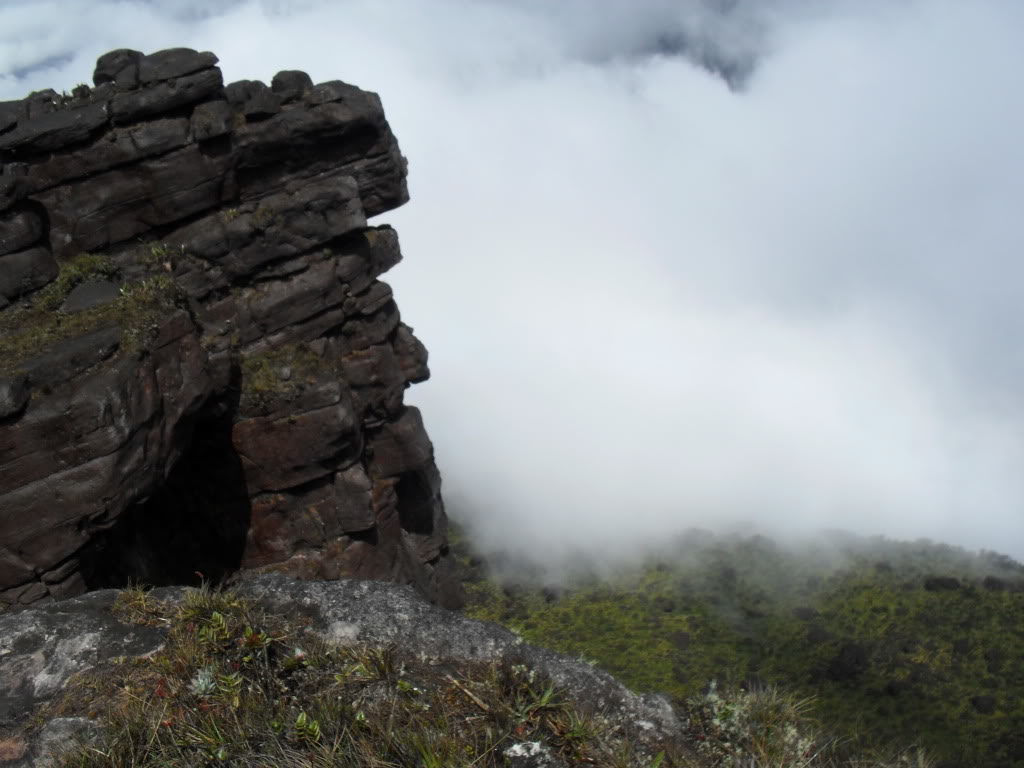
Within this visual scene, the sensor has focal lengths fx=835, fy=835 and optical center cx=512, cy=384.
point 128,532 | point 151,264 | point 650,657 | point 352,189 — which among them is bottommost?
point 650,657

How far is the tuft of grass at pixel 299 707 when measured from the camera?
8.13 m

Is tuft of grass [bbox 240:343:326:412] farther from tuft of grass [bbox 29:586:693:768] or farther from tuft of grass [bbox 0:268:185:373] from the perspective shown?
tuft of grass [bbox 29:586:693:768]

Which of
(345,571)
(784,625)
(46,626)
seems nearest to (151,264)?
(345,571)

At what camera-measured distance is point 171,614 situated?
36.4 feet

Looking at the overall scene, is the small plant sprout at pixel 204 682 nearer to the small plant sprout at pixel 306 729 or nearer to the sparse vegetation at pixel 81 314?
the small plant sprout at pixel 306 729

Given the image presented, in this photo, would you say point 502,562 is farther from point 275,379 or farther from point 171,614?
point 171,614

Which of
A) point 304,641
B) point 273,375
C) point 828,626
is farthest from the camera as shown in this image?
point 828,626

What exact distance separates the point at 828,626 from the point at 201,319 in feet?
140

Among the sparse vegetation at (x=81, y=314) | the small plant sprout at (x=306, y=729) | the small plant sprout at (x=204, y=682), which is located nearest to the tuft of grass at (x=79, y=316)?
the sparse vegetation at (x=81, y=314)

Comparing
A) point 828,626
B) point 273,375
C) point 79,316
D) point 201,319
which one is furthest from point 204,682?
point 828,626

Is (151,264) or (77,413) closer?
(77,413)

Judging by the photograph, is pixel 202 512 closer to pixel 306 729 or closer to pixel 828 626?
pixel 306 729

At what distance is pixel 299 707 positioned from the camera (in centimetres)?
904

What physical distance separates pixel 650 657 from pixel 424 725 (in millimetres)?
43575
